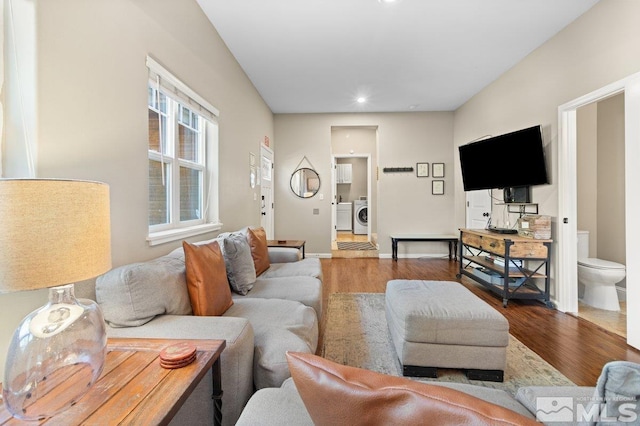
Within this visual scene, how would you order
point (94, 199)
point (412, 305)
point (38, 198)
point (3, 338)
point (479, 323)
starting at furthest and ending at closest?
1. point (412, 305)
2. point (479, 323)
3. point (3, 338)
4. point (94, 199)
5. point (38, 198)

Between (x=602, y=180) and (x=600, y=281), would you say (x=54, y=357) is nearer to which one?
(x=600, y=281)

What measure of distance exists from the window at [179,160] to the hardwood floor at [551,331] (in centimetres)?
151

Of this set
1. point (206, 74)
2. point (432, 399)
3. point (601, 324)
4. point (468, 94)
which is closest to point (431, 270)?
point (601, 324)

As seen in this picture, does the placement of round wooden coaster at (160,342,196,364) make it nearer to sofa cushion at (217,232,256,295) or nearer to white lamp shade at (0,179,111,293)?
Result: white lamp shade at (0,179,111,293)

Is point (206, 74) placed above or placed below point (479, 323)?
above

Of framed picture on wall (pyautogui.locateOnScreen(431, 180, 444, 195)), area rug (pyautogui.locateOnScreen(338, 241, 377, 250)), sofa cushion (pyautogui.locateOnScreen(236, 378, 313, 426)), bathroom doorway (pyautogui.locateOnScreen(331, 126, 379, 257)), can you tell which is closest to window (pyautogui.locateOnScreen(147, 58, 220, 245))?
sofa cushion (pyautogui.locateOnScreen(236, 378, 313, 426))

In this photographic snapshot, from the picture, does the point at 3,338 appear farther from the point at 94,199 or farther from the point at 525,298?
the point at 525,298

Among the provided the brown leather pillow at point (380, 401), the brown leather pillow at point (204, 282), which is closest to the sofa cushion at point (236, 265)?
the brown leather pillow at point (204, 282)

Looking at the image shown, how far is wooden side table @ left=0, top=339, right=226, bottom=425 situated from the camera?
71cm

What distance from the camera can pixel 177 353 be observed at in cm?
93

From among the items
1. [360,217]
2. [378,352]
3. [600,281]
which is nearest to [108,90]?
[378,352]

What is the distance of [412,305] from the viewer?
5.94 ft

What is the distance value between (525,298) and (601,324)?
1.92 feet

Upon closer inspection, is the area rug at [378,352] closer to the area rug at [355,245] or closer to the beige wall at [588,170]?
the beige wall at [588,170]
